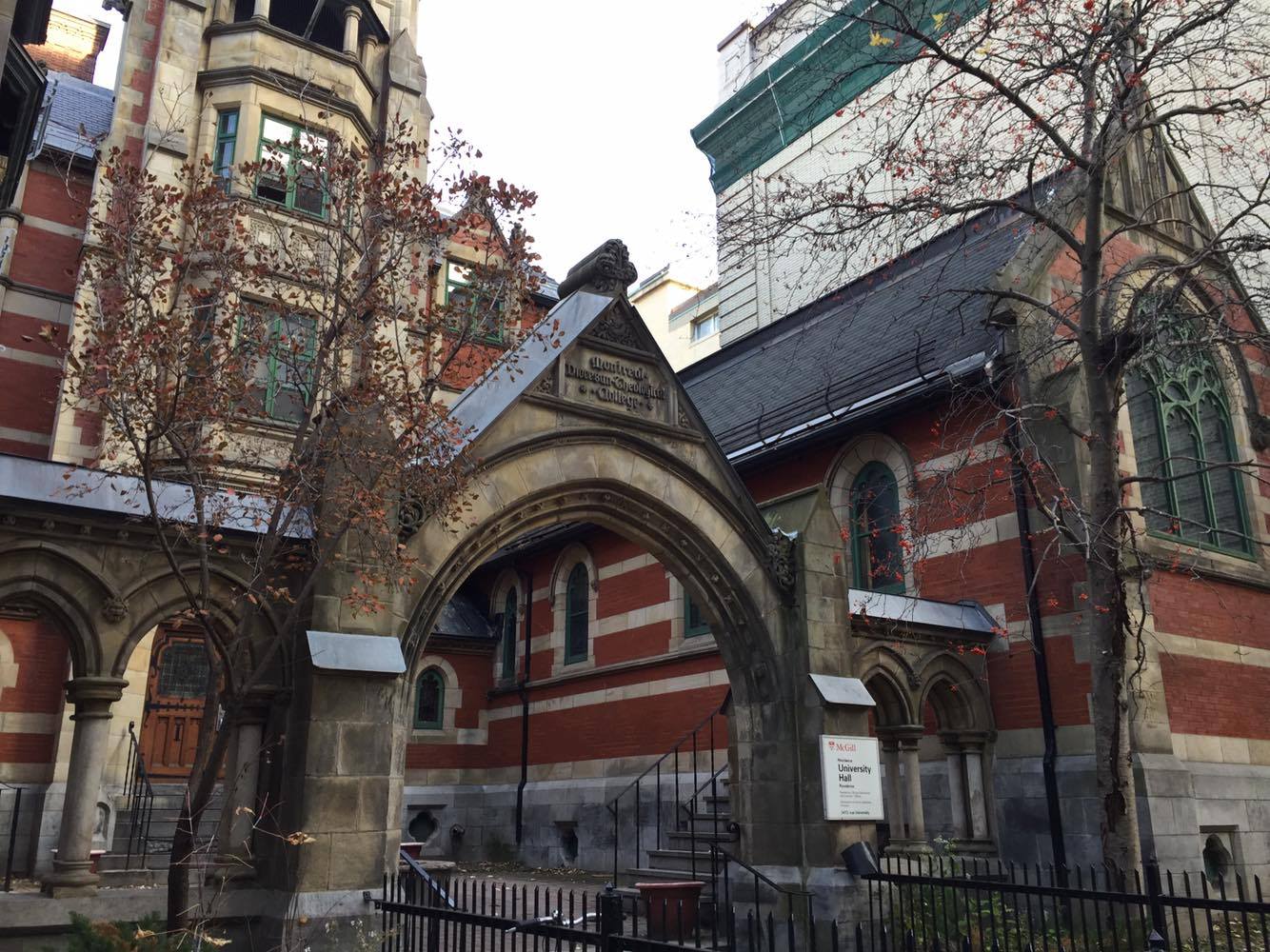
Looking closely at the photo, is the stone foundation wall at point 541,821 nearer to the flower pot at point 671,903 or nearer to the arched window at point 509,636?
the arched window at point 509,636

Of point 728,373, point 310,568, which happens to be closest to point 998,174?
point 310,568

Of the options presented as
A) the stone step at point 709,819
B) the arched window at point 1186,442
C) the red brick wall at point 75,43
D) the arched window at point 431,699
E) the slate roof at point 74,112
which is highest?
the red brick wall at point 75,43

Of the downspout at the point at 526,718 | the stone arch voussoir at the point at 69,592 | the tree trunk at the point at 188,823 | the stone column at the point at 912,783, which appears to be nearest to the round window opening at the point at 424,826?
the downspout at the point at 526,718

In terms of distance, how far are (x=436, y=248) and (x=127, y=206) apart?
7.94 ft

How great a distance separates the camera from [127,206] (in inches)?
312

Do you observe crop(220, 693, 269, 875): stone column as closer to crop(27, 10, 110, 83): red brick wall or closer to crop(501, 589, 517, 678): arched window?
crop(501, 589, 517, 678): arched window

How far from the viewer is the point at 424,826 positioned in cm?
2291

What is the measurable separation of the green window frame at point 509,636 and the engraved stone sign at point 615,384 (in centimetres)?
1353

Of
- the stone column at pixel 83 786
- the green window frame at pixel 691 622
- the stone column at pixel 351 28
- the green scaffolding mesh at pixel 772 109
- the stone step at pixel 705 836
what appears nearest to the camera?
the stone column at pixel 83 786

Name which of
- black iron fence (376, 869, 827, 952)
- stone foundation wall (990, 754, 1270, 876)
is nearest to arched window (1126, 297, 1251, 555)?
stone foundation wall (990, 754, 1270, 876)

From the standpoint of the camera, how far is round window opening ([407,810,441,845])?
22719mm

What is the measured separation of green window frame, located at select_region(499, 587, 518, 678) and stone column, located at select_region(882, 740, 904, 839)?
11.7 metres

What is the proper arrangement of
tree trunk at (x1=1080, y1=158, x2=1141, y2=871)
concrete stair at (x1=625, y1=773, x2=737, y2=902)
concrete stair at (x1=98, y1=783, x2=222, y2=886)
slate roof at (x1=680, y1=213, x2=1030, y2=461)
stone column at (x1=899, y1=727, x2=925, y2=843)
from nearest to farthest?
concrete stair at (x1=98, y1=783, x2=222, y2=886), tree trunk at (x1=1080, y1=158, x2=1141, y2=871), concrete stair at (x1=625, y1=773, x2=737, y2=902), stone column at (x1=899, y1=727, x2=925, y2=843), slate roof at (x1=680, y1=213, x2=1030, y2=461)

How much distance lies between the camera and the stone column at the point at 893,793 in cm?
1370
